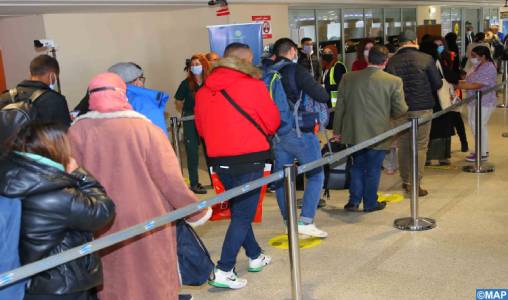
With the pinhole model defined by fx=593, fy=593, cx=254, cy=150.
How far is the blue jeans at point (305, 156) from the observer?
15.3 ft

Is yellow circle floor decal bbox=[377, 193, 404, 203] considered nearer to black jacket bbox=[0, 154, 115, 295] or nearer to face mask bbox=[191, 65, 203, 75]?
face mask bbox=[191, 65, 203, 75]

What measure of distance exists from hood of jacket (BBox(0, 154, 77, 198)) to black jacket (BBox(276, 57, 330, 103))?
257cm

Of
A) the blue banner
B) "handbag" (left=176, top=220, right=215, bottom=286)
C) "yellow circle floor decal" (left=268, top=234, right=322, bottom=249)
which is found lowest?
"yellow circle floor decal" (left=268, top=234, right=322, bottom=249)

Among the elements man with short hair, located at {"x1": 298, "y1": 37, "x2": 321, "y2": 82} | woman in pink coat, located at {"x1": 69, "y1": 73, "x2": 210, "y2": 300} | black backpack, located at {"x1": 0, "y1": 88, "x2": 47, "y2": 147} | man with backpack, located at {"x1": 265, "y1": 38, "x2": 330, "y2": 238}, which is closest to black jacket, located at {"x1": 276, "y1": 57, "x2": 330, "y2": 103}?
man with backpack, located at {"x1": 265, "y1": 38, "x2": 330, "y2": 238}

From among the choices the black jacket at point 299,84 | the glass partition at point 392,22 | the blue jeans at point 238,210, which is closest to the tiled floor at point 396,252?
the blue jeans at point 238,210

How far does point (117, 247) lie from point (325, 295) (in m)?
1.59

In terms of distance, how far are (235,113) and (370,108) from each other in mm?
1932

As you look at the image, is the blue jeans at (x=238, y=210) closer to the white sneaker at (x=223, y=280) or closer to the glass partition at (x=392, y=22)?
the white sneaker at (x=223, y=280)

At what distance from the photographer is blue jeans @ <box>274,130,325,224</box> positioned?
4676 mm

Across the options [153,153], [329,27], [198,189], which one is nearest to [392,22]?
[329,27]

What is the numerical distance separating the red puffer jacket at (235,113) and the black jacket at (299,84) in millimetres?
781

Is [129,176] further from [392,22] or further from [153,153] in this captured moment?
[392,22]

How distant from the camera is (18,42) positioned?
886 centimetres

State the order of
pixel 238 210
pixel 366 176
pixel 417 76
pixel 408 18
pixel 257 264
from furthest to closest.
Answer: pixel 408 18, pixel 417 76, pixel 366 176, pixel 257 264, pixel 238 210
